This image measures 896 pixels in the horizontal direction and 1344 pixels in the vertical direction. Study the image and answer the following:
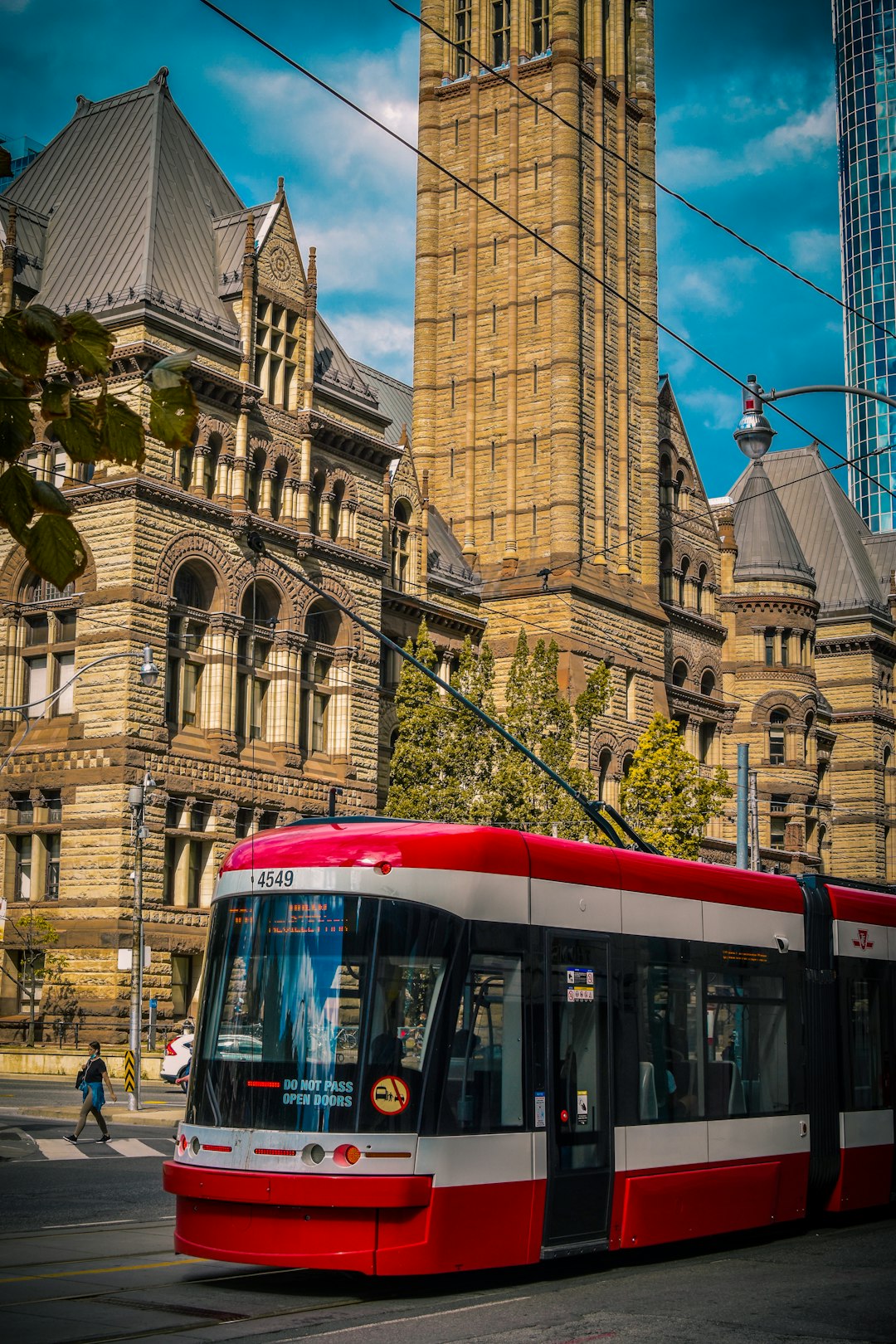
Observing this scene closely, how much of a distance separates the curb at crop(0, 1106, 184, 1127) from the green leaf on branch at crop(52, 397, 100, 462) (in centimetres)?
2521

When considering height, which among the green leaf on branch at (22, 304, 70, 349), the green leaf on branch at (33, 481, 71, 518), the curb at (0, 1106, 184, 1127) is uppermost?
the green leaf on branch at (22, 304, 70, 349)

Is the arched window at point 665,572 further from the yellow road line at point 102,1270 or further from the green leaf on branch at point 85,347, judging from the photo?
the green leaf on branch at point 85,347

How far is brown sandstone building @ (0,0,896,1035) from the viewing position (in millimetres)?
40438

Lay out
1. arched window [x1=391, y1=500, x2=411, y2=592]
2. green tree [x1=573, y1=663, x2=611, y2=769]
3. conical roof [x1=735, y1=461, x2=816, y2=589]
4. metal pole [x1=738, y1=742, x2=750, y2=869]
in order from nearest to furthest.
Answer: metal pole [x1=738, y1=742, x2=750, y2=869] < green tree [x1=573, y1=663, x2=611, y2=769] < arched window [x1=391, y1=500, x2=411, y2=592] < conical roof [x1=735, y1=461, x2=816, y2=589]

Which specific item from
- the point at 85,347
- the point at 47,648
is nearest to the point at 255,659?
the point at 47,648

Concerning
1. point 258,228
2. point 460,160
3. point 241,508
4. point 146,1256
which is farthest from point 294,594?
point 146,1256

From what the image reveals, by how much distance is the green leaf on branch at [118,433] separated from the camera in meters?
5.39

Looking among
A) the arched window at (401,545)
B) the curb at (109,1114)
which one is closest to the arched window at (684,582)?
the arched window at (401,545)

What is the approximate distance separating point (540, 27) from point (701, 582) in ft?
72.4

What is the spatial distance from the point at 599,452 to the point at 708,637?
40.5 feet

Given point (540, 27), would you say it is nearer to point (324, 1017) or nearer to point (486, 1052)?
point (486, 1052)

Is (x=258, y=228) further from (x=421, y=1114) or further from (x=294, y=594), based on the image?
(x=421, y=1114)

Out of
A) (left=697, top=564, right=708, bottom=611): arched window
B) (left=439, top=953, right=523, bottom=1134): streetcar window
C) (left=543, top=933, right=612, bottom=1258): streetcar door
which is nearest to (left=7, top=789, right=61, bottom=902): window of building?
(left=543, top=933, right=612, bottom=1258): streetcar door

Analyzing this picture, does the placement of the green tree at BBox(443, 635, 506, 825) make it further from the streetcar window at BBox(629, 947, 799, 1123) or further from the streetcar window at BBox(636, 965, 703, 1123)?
the streetcar window at BBox(636, 965, 703, 1123)
